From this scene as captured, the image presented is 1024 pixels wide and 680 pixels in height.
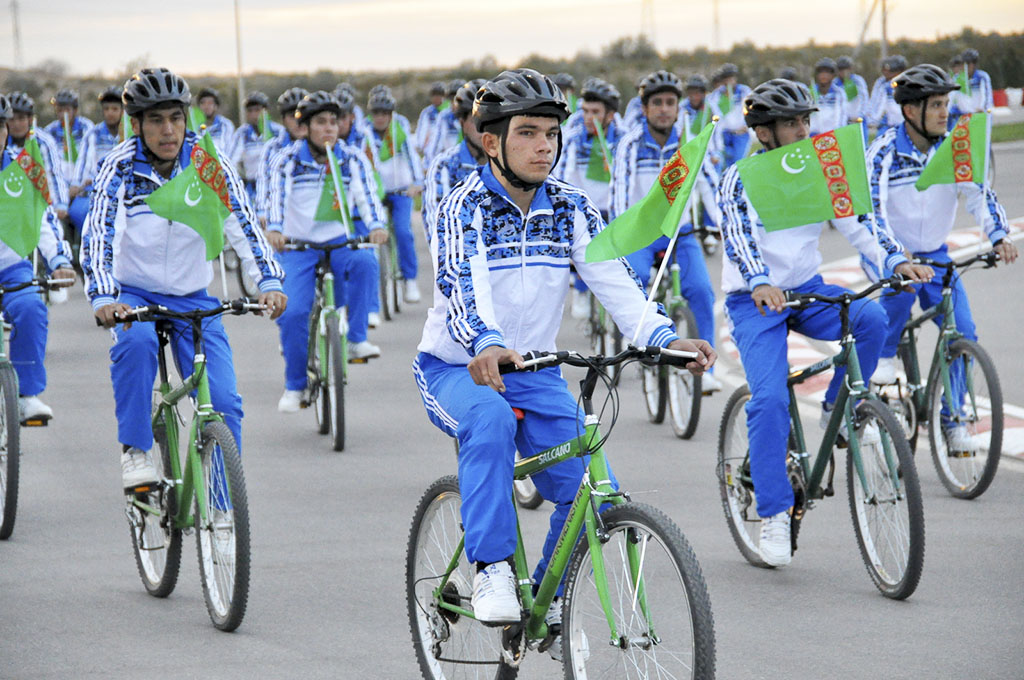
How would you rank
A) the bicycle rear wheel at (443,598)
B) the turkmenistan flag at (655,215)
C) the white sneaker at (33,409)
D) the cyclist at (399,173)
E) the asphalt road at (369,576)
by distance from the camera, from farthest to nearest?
1. the cyclist at (399,173)
2. the white sneaker at (33,409)
3. the asphalt road at (369,576)
4. the bicycle rear wheel at (443,598)
5. the turkmenistan flag at (655,215)

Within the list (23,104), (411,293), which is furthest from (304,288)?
(411,293)

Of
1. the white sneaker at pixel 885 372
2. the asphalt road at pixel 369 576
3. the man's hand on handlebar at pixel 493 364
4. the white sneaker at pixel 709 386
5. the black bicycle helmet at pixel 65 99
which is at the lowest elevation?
the asphalt road at pixel 369 576

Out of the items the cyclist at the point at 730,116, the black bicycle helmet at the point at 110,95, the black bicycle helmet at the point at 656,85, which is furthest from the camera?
the cyclist at the point at 730,116

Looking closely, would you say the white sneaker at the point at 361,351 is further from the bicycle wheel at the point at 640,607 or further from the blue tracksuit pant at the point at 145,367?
the bicycle wheel at the point at 640,607

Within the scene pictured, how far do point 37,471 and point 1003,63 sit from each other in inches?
1602

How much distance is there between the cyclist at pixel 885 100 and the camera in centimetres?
2491

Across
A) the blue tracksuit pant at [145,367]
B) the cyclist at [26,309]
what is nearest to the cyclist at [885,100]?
the cyclist at [26,309]

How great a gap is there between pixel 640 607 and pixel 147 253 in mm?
3692

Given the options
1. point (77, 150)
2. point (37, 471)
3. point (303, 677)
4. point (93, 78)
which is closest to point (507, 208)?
point (303, 677)

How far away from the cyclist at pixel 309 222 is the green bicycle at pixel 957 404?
4.24m

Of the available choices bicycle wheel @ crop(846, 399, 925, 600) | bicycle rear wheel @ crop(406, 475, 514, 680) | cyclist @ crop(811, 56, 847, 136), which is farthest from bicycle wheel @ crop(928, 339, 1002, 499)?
cyclist @ crop(811, 56, 847, 136)

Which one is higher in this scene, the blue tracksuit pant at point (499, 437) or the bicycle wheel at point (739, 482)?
the blue tracksuit pant at point (499, 437)

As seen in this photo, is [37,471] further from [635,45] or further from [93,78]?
[93,78]

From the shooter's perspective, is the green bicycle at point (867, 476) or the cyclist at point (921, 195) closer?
the green bicycle at point (867, 476)
